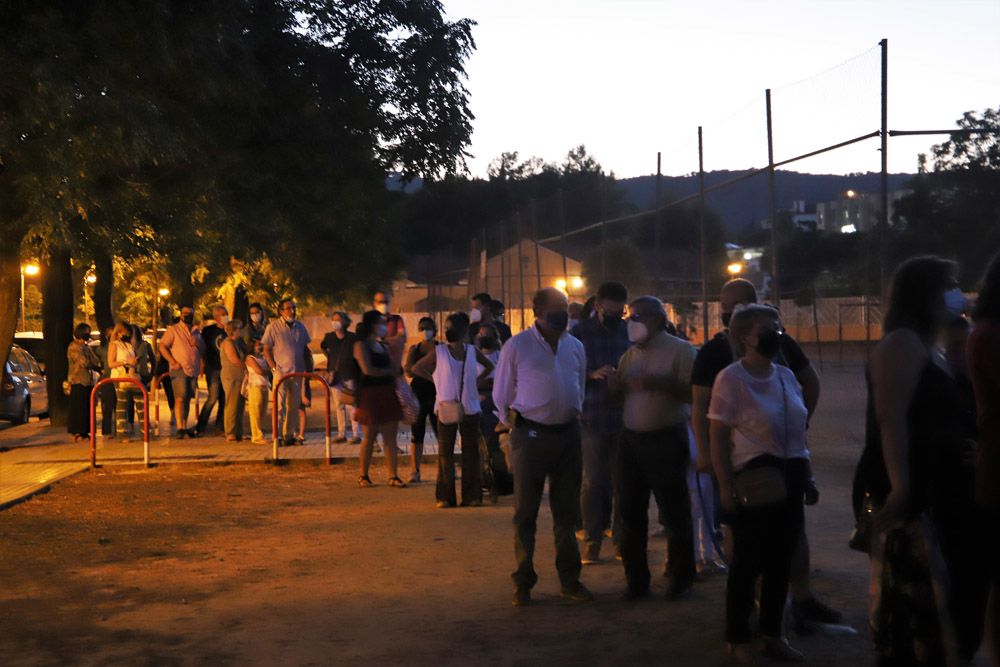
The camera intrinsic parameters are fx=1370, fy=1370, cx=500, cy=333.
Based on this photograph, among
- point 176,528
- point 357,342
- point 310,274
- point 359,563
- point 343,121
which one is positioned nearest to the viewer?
point 359,563

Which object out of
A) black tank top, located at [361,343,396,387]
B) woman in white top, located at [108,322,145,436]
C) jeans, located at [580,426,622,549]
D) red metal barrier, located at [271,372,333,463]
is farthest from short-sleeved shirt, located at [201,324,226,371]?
jeans, located at [580,426,622,549]

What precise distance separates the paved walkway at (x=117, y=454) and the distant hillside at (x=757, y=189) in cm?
496

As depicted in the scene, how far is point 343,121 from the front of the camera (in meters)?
A: 28.7

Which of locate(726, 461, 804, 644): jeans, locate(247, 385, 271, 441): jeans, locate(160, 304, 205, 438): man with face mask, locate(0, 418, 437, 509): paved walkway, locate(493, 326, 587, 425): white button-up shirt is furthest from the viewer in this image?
locate(160, 304, 205, 438): man with face mask

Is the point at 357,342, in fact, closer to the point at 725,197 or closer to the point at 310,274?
the point at 725,197

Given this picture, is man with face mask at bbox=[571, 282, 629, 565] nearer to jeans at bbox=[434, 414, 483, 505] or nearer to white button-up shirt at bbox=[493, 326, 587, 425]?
white button-up shirt at bbox=[493, 326, 587, 425]

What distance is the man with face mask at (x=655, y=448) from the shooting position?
331 inches

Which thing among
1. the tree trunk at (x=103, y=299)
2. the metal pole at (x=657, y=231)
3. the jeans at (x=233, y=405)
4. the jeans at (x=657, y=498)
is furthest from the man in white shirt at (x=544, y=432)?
the tree trunk at (x=103, y=299)

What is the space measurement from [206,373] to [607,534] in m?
11.2

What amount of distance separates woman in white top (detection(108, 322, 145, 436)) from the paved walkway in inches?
16.5

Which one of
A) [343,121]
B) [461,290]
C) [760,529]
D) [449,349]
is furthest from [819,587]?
[461,290]

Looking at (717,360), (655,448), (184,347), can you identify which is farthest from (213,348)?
(717,360)

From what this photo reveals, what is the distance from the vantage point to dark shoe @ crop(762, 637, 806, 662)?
22.6 feet

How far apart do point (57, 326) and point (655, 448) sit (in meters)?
18.5
